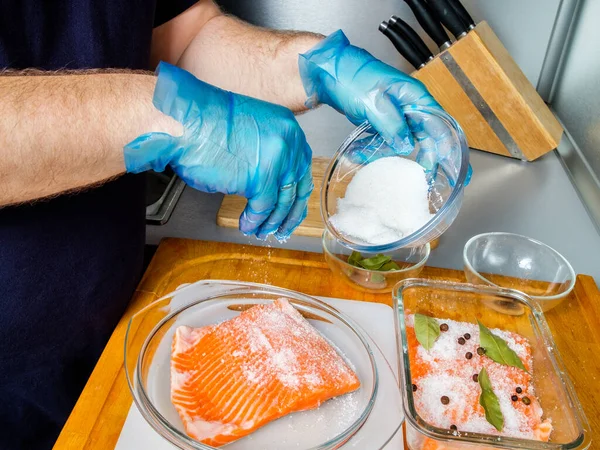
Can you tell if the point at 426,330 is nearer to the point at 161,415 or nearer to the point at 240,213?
the point at 161,415

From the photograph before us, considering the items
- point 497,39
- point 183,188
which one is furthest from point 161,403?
point 497,39

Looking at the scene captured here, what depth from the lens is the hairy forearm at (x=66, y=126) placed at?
2.47 feet

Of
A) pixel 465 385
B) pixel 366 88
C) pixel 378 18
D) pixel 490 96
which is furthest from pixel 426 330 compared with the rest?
pixel 378 18

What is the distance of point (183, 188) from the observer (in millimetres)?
1653

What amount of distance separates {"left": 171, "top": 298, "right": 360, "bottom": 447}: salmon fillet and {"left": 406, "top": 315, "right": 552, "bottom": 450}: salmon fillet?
0.42ft

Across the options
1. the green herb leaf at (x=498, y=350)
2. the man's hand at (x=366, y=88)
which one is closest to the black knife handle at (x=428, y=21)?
the man's hand at (x=366, y=88)

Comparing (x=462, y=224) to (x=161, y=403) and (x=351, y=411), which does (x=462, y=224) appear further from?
(x=161, y=403)

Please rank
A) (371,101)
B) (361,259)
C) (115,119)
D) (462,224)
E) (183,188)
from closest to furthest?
1. (115,119)
2. (371,101)
3. (361,259)
4. (462,224)
5. (183,188)

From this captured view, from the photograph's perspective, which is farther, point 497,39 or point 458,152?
point 497,39

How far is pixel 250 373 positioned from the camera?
0.93 m

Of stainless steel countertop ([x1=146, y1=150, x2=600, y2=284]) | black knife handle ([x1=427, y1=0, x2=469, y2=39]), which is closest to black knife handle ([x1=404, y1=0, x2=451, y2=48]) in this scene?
black knife handle ([x1=427, y1=0, x2=469, y2=39])

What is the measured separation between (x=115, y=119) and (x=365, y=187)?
425 millimetres

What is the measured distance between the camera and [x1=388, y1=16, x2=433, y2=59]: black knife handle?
1642mm

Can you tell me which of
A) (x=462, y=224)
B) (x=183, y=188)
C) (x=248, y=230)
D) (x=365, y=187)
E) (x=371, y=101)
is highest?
(x=371, y=101)
